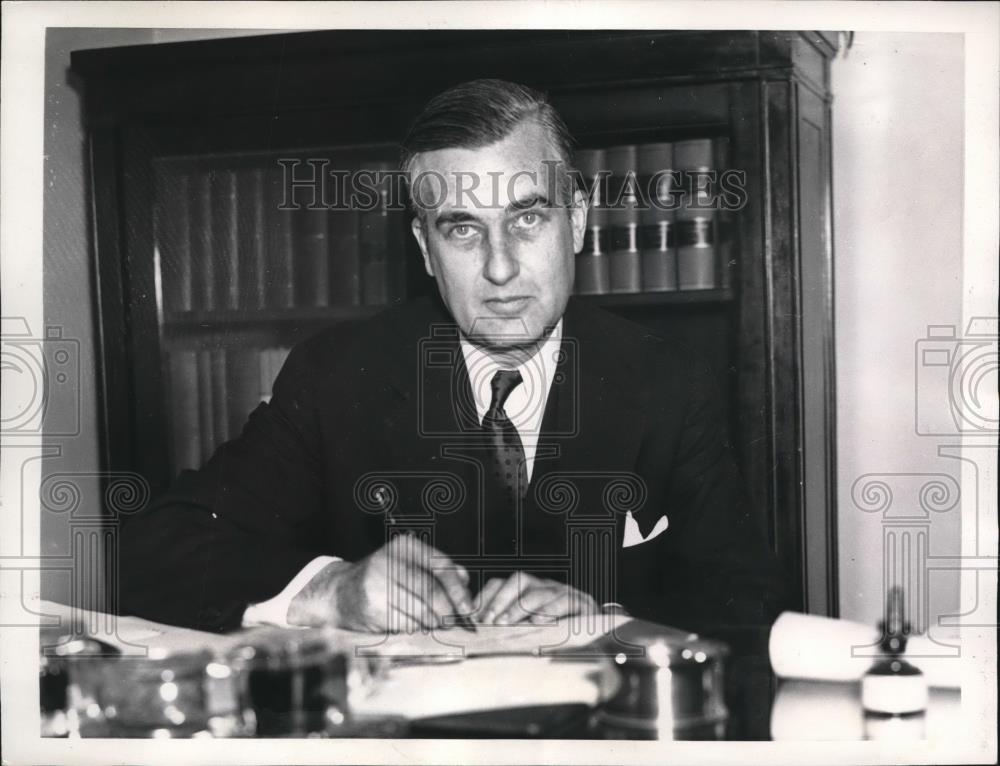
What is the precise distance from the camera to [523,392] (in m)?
1.93

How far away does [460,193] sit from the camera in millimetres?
1881

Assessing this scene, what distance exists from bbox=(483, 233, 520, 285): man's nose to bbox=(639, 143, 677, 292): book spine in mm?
257

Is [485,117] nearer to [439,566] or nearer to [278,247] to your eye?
[278,247]

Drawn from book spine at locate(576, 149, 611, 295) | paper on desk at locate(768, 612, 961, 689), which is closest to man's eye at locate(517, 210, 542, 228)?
book spine at locate(576, 149, 611, 295)

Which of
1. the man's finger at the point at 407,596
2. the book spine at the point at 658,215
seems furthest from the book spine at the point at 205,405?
the book spine at the point at 658,215

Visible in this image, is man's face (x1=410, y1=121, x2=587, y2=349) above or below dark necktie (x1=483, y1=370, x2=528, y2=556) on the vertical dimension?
above

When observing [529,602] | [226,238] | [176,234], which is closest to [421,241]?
[226,238]

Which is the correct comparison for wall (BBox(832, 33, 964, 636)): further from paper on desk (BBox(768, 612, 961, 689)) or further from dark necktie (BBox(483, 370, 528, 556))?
dark necktie (BBox(483, 370, 528, 556))

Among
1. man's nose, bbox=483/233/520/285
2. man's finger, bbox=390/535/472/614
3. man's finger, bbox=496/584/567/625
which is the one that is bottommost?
man's finger, bbox=496/584/567/625

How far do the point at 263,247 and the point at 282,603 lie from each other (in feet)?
2.35

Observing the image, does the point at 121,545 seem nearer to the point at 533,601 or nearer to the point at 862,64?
the point at 533,601

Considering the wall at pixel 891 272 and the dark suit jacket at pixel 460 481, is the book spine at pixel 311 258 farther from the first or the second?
the wall at pixel 891 272

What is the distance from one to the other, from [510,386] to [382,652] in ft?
1.93

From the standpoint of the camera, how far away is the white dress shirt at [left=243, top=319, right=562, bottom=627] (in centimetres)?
191
